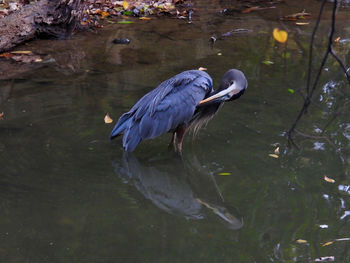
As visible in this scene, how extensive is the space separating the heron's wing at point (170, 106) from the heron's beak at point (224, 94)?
88 mm

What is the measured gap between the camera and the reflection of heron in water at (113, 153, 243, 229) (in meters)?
4.53

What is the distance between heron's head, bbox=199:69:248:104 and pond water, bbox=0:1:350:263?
0.47 metres

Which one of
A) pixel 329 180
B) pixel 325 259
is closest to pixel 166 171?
pixel 329 180

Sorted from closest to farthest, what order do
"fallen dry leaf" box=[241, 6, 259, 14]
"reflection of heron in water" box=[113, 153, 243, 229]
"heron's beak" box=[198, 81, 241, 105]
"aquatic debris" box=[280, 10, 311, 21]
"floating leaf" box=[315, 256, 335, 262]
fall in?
1. "floating leaf" box=[315, 256, 335, 262]
2. "reflection of heron in water" box=[113, 153, 243, 229]
3. "heron's beak" box=[198, 81, 241, 105]
4. "aquatic debris" box=[280, 10, 311, 21]
5. "fallen dry leaf" box=[241, 6, 259, 14]

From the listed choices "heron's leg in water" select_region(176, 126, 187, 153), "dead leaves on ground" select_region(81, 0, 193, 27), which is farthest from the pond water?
"dead leaves on ground" select_region(81, 0, 193, 27)

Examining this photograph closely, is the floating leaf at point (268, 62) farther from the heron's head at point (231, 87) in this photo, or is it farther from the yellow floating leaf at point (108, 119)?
the yellow floating leaf at point (108, 119)

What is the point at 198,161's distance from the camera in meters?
5.37

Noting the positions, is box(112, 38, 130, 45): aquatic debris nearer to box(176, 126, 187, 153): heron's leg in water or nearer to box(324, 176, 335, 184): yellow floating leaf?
box(176, 126, 187, 153): heron's leg in water

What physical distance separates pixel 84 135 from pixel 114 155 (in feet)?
1.54

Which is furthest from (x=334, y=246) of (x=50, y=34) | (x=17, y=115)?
(x=50, y=34)

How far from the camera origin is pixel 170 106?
5492 millimetres

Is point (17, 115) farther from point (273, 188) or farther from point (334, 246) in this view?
point (334, 246)

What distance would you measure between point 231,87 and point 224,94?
10 centimetres

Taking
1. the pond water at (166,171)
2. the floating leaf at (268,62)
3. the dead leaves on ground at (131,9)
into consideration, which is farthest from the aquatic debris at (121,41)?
the floating leaf at (268,62)
